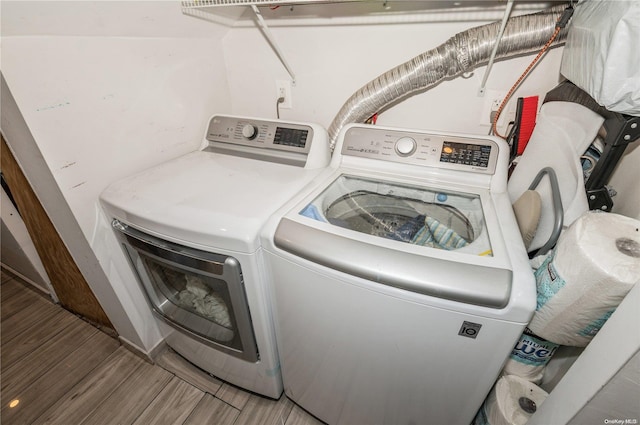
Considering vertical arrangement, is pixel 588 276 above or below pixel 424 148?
below

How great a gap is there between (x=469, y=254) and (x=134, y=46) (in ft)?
4.85

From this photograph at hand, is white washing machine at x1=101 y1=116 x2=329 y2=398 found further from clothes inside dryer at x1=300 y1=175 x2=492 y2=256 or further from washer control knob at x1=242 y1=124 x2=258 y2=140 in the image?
clothes inside dryer at x1=300 y1=175 x2=492 y2=256

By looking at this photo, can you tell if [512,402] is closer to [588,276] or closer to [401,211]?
[588,276]

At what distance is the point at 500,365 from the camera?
716 millimetres

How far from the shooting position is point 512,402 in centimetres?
94

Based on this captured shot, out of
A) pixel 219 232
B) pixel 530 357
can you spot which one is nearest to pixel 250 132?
pixel 219 232

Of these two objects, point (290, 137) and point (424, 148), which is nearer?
point (424, 148)

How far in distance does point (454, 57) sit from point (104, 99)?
1.39 metres

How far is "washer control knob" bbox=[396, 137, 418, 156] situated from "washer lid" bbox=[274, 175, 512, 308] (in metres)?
0.14

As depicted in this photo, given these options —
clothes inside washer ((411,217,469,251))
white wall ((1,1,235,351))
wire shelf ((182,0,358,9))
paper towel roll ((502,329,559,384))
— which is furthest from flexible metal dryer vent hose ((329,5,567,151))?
paper towel roll ((502,329,559,384))

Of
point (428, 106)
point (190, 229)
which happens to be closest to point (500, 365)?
point (190, 229)

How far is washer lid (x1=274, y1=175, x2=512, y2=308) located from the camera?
0.65 m

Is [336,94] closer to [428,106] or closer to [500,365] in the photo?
[428,106]

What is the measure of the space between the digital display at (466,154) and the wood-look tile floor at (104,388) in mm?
1320
